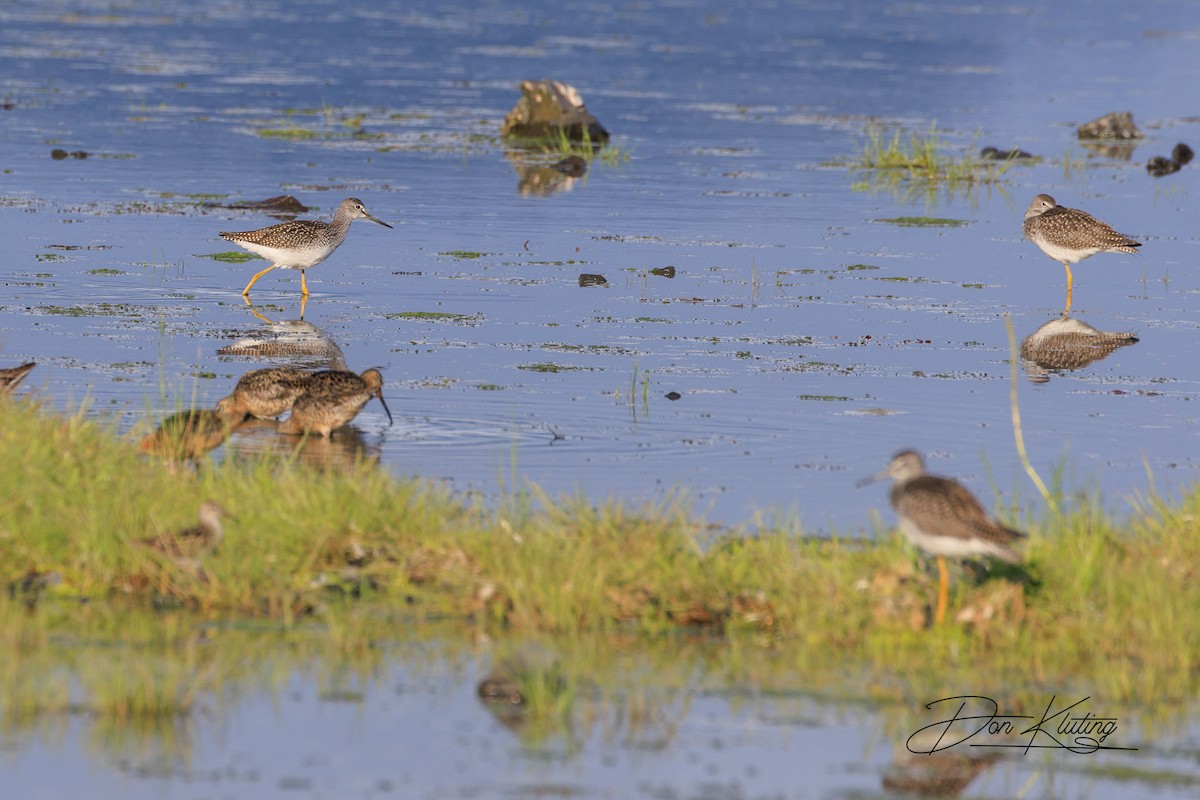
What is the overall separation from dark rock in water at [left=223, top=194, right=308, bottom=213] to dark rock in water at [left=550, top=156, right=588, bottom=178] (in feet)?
19.9

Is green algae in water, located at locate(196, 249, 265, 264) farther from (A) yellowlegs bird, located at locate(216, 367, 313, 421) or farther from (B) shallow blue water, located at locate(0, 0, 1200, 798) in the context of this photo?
(A) yellowlegs bird, located at locate(216, 367, 313, 421)

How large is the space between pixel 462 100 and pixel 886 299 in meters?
21.6

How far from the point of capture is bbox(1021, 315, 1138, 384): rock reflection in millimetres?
17094

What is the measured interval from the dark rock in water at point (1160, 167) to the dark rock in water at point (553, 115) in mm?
8965

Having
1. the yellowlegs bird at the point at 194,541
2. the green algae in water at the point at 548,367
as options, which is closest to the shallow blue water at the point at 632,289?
the green algae in water at the point at 548,367

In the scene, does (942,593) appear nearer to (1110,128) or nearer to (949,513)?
(949,513)

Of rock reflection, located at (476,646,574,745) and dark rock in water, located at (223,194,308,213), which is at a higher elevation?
dark rock in water, located at (223,194,308,213)

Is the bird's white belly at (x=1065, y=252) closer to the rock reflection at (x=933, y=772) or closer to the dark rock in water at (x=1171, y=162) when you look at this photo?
the dark rock in water at (x=1171, y=162)

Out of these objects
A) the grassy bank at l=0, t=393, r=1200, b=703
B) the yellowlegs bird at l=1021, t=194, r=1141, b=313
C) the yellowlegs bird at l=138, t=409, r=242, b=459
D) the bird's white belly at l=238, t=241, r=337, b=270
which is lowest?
the grassy bank at l=0, t=393, r=1200, b=703

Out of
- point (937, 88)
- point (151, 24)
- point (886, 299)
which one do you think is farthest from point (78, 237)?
point (151, 24)

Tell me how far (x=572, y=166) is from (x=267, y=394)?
1674 centimetres

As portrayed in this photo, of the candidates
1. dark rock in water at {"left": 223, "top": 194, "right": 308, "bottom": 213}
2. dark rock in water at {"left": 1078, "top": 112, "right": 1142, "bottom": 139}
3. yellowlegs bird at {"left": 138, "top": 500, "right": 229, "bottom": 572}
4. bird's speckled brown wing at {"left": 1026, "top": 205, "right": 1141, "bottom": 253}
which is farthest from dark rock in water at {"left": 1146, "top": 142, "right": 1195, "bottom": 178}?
yellowlegs bird at {"left": 138, "top": 500, "right": 229, "bottom": 572}

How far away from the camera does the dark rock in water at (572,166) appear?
2998 cm

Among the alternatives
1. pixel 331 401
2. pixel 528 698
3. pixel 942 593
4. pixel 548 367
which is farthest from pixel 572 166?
pixel 528 698
